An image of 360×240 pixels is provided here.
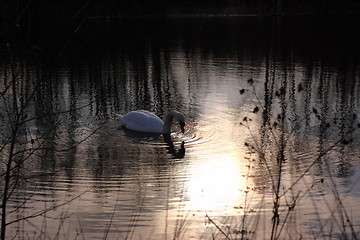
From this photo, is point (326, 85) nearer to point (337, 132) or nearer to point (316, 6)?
point (337, 132)

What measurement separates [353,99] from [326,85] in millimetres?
1965

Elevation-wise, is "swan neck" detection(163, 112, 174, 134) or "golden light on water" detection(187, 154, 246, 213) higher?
"swan neck" detection(163, 112, 174, 134)

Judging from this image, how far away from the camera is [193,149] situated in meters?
9.27

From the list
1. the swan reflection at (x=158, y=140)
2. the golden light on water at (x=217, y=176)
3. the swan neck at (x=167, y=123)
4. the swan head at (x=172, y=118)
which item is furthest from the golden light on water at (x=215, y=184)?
the swan neck at (x=167, y=123)

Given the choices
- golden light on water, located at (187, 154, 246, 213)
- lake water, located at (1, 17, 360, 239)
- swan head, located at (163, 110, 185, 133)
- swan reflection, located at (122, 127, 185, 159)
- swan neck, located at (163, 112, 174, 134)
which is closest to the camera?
lake water, located at (1, 17, 360, 239)

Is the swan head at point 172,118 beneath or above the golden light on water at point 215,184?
above

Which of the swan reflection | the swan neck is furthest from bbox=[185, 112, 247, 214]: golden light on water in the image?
the swan neck

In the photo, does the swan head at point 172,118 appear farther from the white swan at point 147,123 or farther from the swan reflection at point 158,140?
the swan reflection at point 158,140

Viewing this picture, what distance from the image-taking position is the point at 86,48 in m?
23.4

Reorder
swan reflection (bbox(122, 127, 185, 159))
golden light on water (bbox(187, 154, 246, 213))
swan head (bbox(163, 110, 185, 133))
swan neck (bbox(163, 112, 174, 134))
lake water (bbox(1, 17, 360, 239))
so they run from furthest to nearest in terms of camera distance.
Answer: swan neck (bbox(163, 112, 174, 134)) → swan head (bbox(163, 110, 185, 133)) → swan reflection (bbox(122, 127, 185, 159)) → golden light on water (bbox(187, 154, 246, 213)) → lake water (bbox(1, 17, 360, 239))

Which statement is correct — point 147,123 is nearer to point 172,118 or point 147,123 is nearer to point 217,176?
point 172,118

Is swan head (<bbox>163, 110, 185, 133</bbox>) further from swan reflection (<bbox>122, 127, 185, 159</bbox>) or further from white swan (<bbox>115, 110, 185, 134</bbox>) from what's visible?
swan reflection (<bbox>122, 127, 185, 159</bbox>)

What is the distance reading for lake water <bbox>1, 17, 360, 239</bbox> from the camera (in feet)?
19.6

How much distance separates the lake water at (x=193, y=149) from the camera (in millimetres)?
5977
